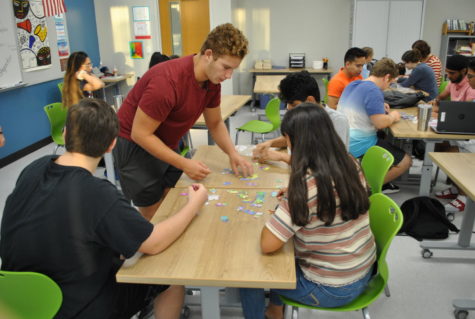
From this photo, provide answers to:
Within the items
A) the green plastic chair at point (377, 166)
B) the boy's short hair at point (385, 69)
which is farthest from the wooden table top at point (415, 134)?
the green plastic chair at point (377, 166)

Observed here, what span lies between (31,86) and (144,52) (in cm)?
275

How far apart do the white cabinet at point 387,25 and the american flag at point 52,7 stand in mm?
5348

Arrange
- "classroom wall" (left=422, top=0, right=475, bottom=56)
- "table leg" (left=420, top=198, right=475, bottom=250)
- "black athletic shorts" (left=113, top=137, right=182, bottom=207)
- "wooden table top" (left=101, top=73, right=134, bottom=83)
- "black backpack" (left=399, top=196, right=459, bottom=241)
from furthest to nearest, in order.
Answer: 1. "classroom wall" (left=422, top=0, right=475, bottom=56)
2. "wooden table top" (left=101, top=73, right=134, bottom=83)
3. "black backpack" (left=399, top=196, right=459, bottom=241)
4. "table leg" (left=420, top=198, right=475, bottom=250)
5. "black athletic shorts" (left=113, top=137, right=182, bottom=207)

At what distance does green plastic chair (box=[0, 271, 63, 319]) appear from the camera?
4.42 feet

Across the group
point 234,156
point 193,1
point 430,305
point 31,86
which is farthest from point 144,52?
point 430,305

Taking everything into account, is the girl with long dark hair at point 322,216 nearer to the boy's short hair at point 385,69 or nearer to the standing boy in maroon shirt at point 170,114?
the standing boy in maroon shirt at point 170,114

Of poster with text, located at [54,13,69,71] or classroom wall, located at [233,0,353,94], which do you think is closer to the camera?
poster with text, located at [54,13,69,71]

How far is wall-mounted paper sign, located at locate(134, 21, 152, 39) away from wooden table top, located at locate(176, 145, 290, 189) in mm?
6159

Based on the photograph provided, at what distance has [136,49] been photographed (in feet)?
27.5

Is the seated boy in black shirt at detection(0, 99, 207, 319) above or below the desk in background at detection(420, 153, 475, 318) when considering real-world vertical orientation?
above

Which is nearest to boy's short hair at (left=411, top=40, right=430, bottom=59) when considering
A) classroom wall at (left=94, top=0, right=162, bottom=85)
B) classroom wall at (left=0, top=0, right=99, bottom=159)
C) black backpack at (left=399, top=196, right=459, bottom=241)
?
black backpack at (left=399, top=196, right=459, bottom=241)

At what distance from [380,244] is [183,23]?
300 inches

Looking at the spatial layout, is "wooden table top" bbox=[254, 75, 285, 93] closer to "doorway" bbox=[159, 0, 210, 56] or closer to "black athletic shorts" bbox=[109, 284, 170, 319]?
"doorway" bbox=[159, 0, 210, 56]

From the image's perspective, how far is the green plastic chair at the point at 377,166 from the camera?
242cm
